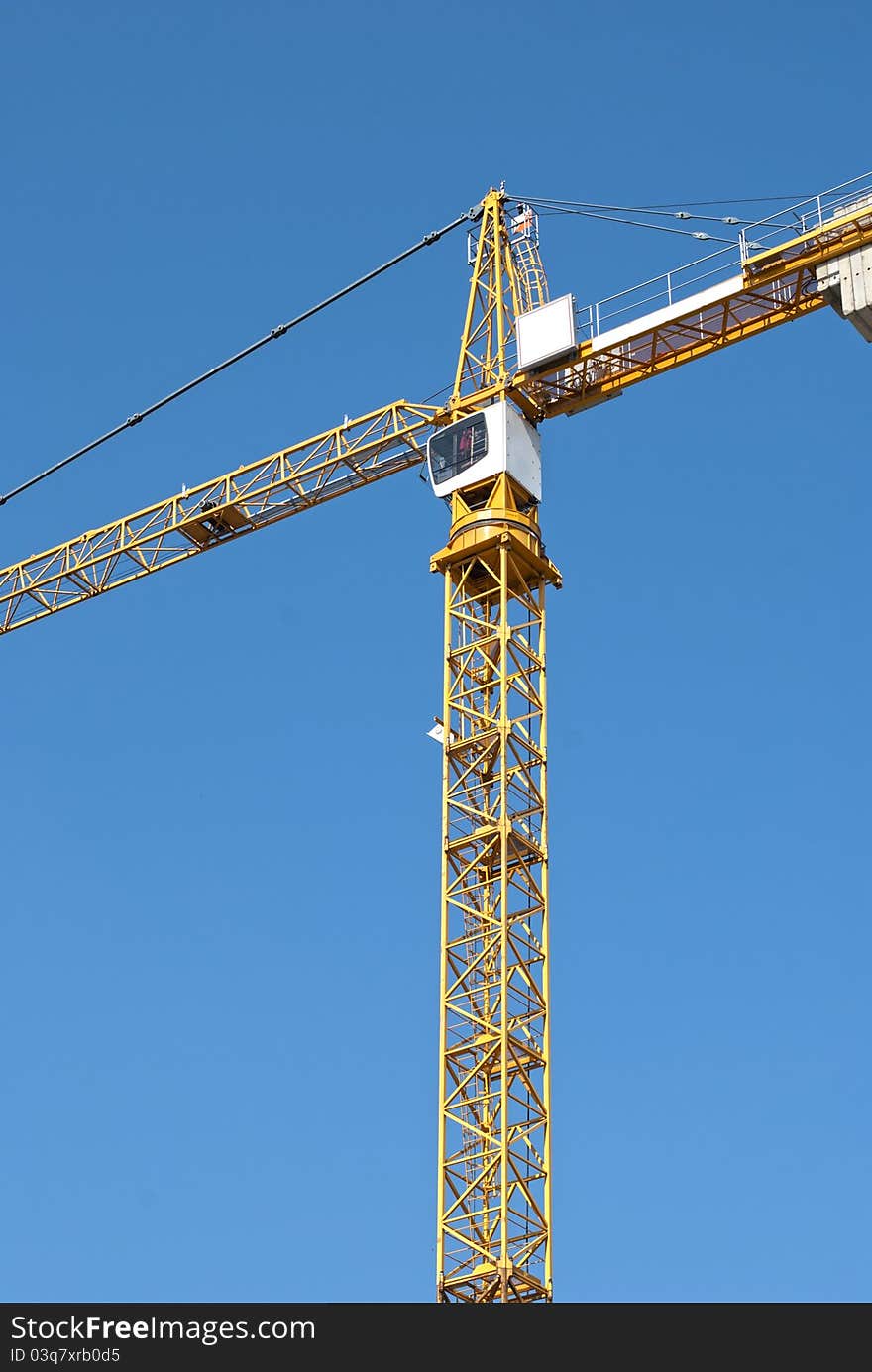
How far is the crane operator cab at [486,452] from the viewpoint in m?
57.1

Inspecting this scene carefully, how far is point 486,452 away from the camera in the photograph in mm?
57281

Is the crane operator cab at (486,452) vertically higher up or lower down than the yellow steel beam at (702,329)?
lower down

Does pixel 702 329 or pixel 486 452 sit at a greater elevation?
pixel 702 329

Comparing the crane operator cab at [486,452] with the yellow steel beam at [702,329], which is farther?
the crane operator cab at [486,452]

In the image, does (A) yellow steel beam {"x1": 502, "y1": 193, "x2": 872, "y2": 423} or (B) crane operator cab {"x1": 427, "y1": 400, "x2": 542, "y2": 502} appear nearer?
(A) yellow steel beam {"x1": 502, "y1": 193, "x2": 872, "y2": 423}

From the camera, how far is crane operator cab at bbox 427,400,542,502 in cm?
5712

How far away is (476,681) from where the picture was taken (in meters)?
56.6

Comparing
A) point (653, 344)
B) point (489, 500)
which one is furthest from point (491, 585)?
point (653, 344)

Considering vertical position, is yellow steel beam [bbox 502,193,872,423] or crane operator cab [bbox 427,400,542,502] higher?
yellow steel beam [bbox 502,193,872,423]
